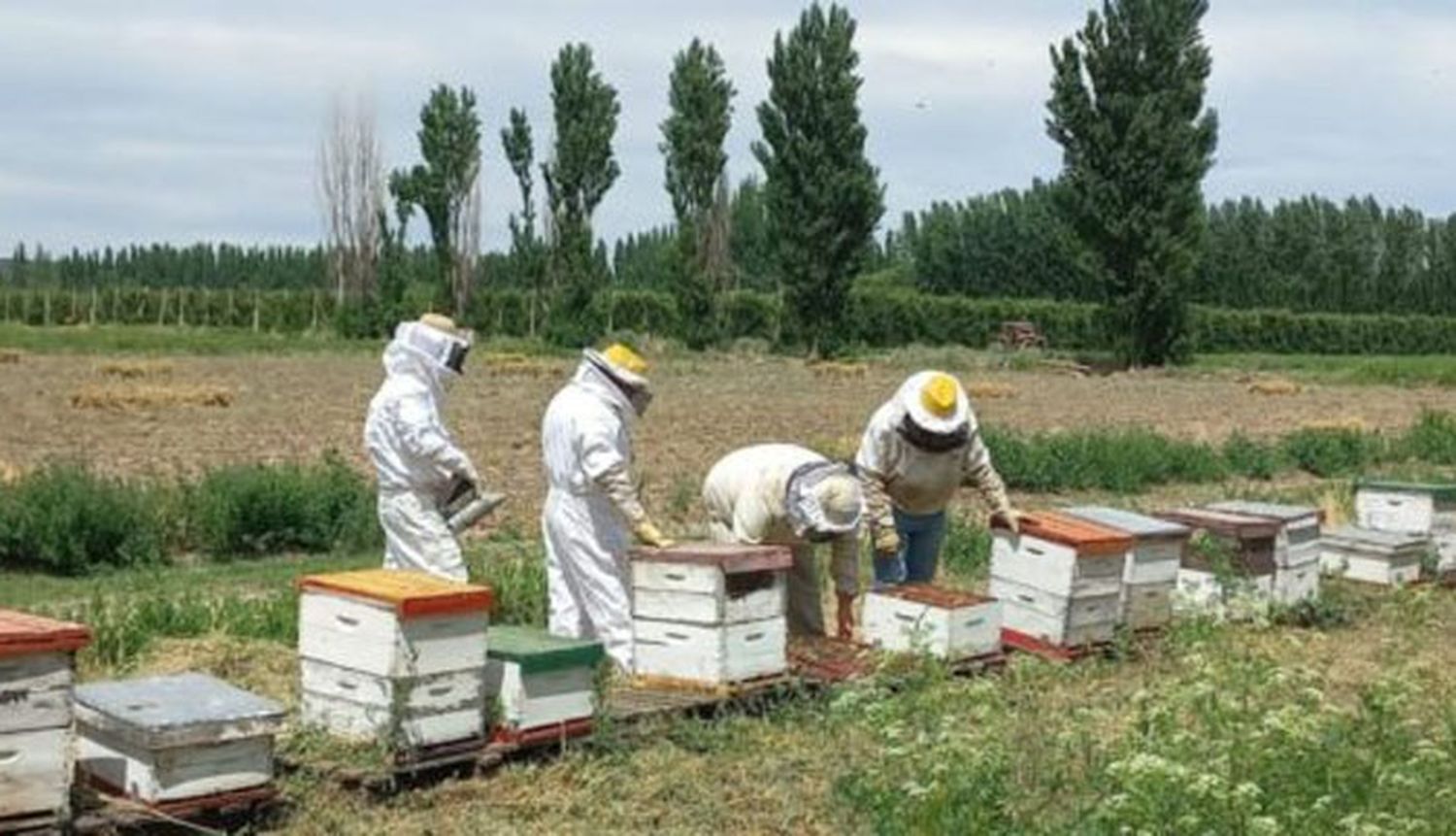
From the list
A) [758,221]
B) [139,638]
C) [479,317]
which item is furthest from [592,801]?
[758,221]

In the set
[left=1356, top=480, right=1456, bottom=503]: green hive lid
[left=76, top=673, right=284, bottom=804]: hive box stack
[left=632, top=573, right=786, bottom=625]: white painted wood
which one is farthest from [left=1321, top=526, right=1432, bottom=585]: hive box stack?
[left=76, top=673, right=284, bottom=804]: hive box stack

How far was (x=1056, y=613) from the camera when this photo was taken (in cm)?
1070

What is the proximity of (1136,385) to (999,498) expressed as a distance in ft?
106

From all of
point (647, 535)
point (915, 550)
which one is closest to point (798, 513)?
point (647, 535)

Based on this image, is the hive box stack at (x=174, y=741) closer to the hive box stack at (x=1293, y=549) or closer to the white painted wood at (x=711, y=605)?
the white painted wood at (x=711, y=605)

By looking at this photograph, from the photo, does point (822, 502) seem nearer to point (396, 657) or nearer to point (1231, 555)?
point (396, 657)

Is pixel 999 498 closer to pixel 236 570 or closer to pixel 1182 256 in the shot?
pixel 236 570

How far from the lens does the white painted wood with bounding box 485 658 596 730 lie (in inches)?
326

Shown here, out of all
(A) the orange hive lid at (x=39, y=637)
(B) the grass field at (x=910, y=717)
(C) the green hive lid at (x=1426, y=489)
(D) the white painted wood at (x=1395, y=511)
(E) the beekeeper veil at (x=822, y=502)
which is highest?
(E) the beekeeper veil at (x=822, y=502)

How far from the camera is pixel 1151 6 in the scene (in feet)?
167

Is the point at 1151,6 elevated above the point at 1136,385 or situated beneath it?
elevated above

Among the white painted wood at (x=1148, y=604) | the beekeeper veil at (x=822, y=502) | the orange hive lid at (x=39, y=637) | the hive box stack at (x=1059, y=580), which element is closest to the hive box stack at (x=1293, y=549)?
the white painted wood at (x=1148, y=604)

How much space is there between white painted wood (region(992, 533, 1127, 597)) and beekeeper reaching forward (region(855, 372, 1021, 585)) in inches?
6.4

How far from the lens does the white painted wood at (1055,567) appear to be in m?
10.7
